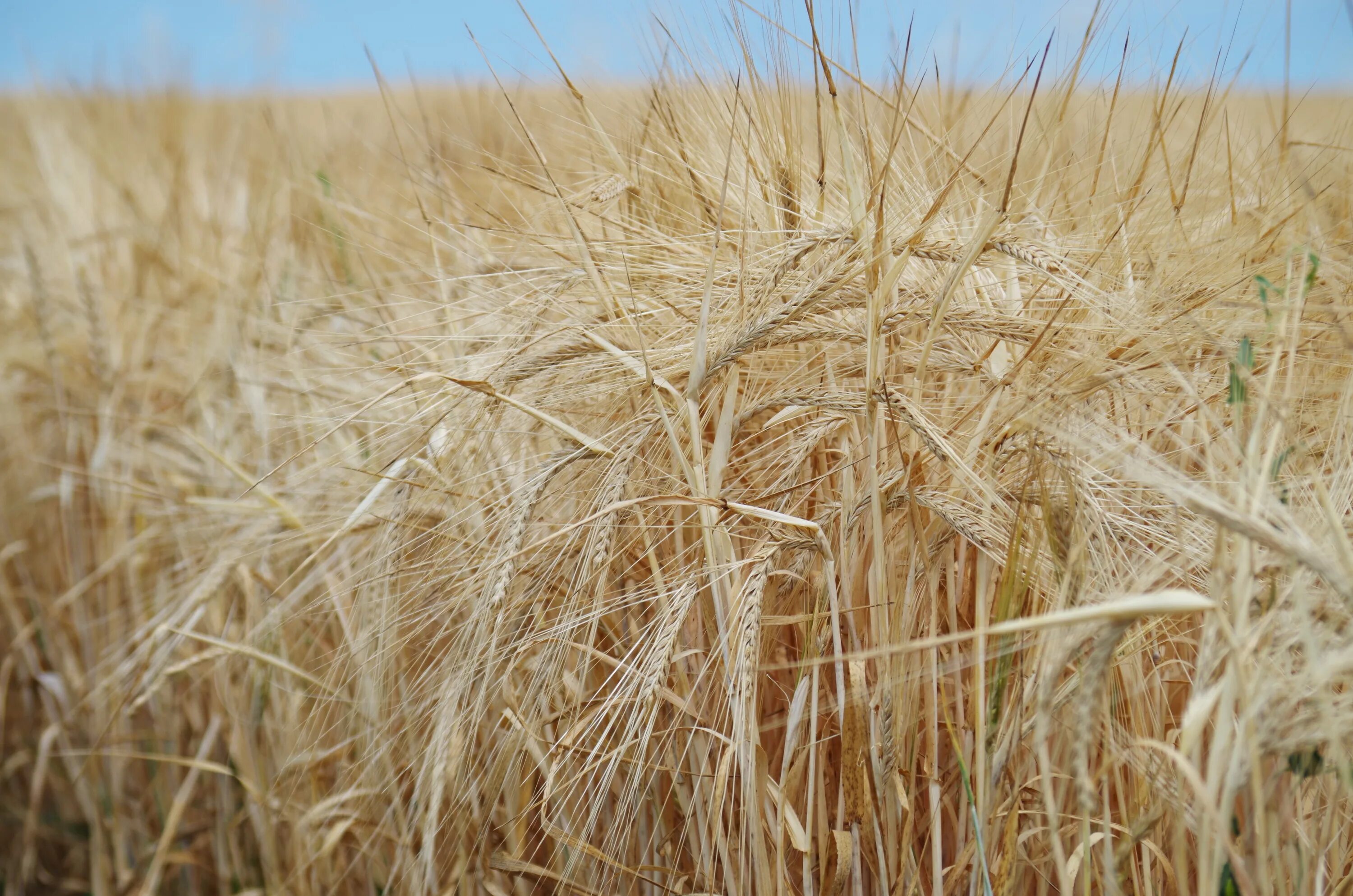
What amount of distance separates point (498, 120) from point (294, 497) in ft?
2.83

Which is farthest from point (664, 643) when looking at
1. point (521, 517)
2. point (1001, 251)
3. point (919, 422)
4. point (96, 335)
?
point (96, 335)

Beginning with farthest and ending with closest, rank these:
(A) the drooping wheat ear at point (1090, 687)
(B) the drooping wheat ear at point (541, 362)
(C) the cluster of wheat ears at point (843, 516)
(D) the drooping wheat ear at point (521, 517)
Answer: (B) the drooping wheat ear at point (541, 362) → (D) the drooping wheat ear at point (521, 517) → (C) the cluster of wheat ears at point (843, 516) → (A) the drooping wheat ear at point (1090, 687)

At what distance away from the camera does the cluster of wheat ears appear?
2.03ft

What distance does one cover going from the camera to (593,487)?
854 millimetres

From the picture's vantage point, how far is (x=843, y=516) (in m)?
0.79

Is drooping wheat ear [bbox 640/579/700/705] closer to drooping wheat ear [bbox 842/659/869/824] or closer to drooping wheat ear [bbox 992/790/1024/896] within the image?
drooping wheat ear [bbox 842/659/869/824]

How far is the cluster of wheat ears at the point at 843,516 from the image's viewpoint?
2.03 ft

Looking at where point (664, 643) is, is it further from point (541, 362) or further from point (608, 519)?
point (541, 362)

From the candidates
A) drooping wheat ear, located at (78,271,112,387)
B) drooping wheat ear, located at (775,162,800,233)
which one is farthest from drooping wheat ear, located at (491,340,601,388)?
drooping wheat ear, located at (78,271,112,387)

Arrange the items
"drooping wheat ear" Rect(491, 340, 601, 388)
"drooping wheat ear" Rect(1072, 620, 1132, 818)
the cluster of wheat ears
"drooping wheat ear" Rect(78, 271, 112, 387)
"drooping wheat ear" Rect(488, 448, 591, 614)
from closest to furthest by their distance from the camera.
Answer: "drooping wheat ear" Rect(1072, 620, 1132, 818) → the cluster of wheat ears → "drooping wheat ear" Rect(488, 448, 591, 614) → "drooping wheat ear" Rect(491, 340, 601, 388) → "drooping wheat ear" Rect(78, 271, 112, 387)

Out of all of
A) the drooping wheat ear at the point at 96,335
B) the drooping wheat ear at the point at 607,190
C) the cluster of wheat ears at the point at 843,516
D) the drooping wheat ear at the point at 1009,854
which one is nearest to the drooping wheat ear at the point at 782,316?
the cluster of wheat ears at the point at 843,516

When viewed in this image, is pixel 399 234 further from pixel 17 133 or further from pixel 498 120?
pixel 17 133

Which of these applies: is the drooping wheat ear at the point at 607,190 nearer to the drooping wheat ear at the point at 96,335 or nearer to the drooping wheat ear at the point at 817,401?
the drooping wheat ear at the point at 817,401

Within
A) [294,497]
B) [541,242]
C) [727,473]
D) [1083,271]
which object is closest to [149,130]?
[294,497]
